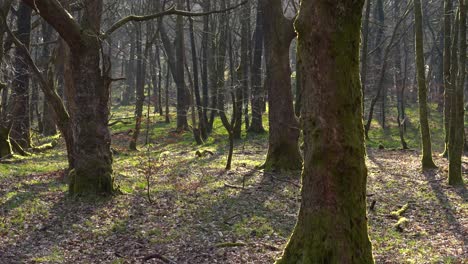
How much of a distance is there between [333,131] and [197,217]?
5.51 meters

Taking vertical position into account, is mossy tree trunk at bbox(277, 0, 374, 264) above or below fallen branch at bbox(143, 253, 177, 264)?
above

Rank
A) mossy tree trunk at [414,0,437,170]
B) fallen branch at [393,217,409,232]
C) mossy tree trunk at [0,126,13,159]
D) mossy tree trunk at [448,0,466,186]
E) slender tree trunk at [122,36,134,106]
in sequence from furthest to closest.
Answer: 1. slender tree trunk at [122,36,134,106]
2. mossy tree trunk at [0,126,13,159]
3. mossy tree trunk at [414,0,437,170]
4. mossy tree trunk at [448,0,466,186]
5. fallen branch at [393,217,409,232]

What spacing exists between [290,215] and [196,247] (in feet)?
9.67

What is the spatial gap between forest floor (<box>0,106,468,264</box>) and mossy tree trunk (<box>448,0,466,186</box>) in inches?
21.2

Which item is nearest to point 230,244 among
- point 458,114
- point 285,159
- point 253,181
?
point 253,181

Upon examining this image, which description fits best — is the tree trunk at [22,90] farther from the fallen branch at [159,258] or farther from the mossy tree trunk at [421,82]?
the mossy tree trunk at [421,82]

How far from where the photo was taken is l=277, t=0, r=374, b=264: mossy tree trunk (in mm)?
5375

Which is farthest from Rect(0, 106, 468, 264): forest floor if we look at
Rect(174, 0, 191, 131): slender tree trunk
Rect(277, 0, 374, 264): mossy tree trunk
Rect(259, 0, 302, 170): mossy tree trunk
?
Rect(174, 0, 191, 131): slender tree trunk

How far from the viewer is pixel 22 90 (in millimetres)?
19078

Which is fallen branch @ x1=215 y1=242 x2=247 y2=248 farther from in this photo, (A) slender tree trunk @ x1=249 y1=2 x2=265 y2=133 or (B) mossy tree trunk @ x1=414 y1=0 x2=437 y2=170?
(A) slender tree trunk @ x1=249 y1=2 x2=265 y2=133

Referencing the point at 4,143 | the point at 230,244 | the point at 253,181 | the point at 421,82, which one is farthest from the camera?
the point at 4,143

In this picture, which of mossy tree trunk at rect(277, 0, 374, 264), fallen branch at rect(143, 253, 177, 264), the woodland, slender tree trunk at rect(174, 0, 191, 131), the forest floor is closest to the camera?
mossy tree trunk at rect(277, 0, 374, 264)

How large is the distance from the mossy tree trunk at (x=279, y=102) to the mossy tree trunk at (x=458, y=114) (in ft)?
14.6

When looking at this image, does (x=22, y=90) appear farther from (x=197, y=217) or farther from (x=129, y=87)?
(x=129, y=87)
